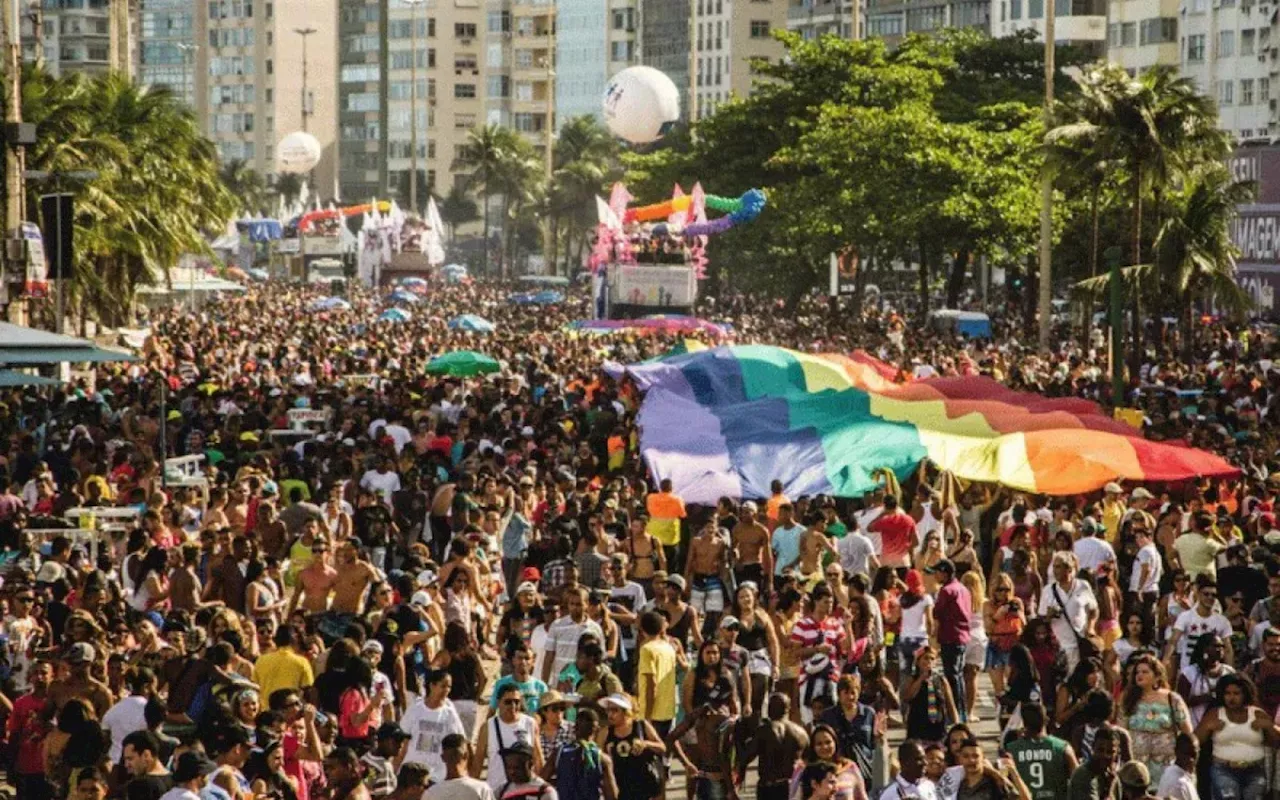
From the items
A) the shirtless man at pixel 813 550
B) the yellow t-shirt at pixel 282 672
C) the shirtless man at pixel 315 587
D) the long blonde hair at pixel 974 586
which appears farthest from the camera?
the shirtless man at pixel 813 550

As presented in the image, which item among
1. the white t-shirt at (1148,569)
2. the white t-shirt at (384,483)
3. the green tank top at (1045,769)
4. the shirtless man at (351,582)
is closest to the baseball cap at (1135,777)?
the green tank top at (1045,769)

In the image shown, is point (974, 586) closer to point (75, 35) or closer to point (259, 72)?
point (75, 35)

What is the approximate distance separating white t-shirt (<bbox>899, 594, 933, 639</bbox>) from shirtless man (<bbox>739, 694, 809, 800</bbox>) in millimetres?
4282

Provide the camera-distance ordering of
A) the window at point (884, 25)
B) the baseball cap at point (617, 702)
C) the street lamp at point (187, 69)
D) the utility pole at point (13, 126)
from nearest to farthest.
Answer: the baseball cap at point (617, 702)
the utility pole at point (13, 126)
the window at point (884, 25)
the street lamp at point (187, 69)

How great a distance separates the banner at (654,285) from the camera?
62.0m

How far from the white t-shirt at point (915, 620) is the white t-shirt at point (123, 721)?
616 cm

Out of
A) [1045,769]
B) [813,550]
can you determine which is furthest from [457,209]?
[1045,769]

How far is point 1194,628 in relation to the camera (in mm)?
17000

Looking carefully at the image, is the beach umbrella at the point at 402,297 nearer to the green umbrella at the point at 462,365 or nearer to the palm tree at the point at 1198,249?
the palm tree at the point at 1198,249

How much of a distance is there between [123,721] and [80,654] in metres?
0.62

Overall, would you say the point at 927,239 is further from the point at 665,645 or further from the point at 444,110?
the point at 444,110

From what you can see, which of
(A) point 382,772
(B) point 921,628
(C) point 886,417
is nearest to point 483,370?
(C) point 886,417

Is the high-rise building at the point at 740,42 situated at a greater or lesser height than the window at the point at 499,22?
lesser

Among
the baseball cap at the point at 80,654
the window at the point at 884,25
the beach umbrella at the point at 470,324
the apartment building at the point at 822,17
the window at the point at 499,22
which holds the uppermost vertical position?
the window at the point at 499,22
